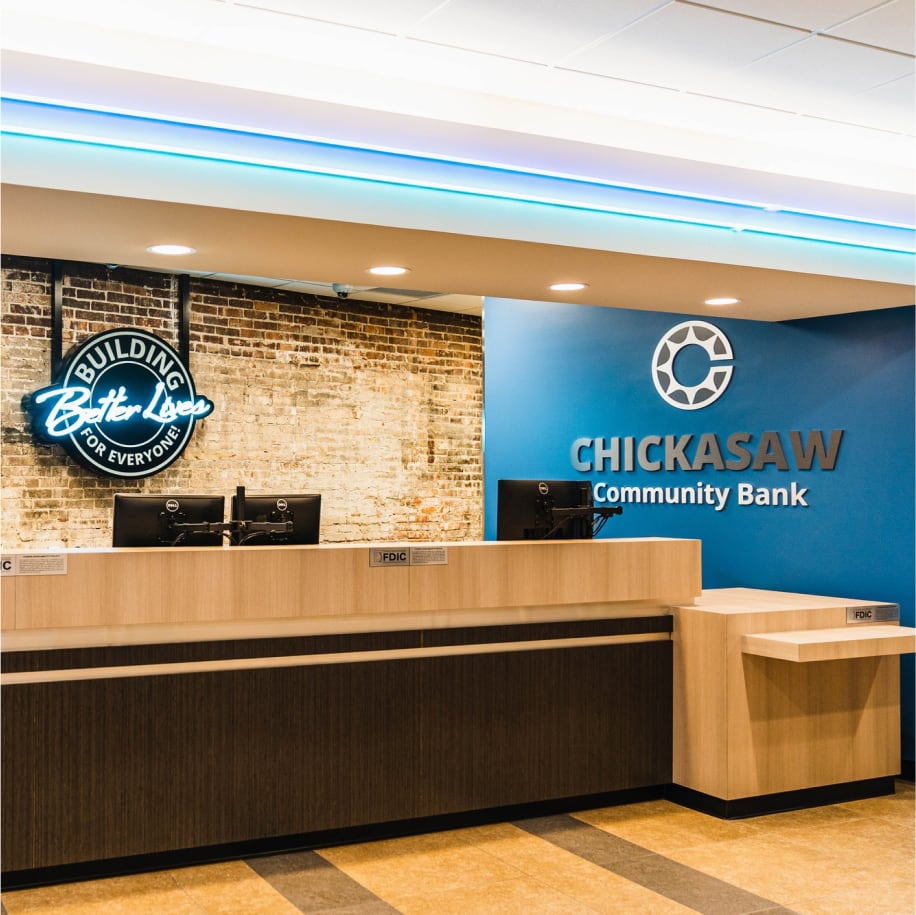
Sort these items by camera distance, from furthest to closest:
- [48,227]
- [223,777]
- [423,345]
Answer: [423,345], [223,777], [48,227]

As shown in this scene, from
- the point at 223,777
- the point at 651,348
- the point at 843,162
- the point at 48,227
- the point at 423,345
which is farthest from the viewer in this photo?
the point at 423,345

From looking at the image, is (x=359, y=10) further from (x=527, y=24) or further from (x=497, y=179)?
(x=497, y=179)

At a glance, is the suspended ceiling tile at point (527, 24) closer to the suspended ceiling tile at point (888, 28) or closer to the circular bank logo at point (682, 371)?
the suspended ceiling tile at point (888, 28)

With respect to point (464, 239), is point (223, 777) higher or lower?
lower

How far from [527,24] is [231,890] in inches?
123

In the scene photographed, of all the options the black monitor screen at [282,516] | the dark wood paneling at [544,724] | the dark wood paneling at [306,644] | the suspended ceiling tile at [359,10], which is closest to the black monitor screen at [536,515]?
the dark wood paneling at [306,644]

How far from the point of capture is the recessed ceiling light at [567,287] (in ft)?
17.5

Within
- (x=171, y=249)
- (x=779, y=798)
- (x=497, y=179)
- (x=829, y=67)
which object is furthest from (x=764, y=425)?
(x=171, y=249)

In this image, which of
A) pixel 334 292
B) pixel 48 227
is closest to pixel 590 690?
pixel 48 227

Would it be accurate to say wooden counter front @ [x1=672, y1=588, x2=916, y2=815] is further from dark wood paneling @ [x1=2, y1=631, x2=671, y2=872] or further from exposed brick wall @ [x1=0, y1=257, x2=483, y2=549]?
exposed brick wall @ [x1=0, y1=257, x2=483, y2=549]

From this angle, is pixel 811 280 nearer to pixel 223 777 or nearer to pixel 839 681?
pixel 839 681

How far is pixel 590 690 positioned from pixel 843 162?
261cm

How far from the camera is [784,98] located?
14.2 feet

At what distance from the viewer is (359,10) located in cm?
351
